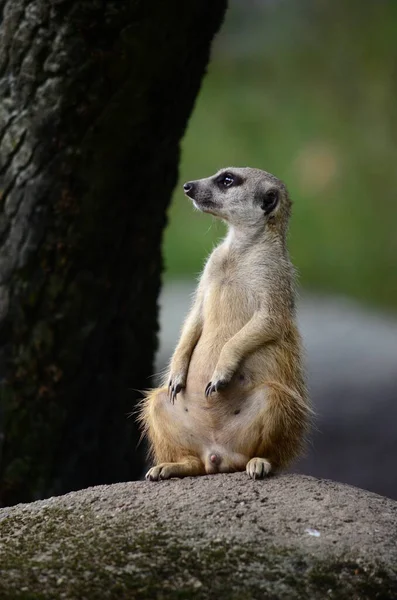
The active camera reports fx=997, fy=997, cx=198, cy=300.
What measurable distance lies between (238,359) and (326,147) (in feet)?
29.3

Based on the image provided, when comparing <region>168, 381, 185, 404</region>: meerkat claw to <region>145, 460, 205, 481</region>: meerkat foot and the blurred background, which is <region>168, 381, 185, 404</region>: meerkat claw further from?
the blurred background

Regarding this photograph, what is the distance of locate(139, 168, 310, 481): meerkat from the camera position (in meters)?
3.73

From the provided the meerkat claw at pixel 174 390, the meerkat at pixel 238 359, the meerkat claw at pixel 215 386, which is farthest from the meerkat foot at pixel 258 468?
the meerkat claw at pixel 174 390

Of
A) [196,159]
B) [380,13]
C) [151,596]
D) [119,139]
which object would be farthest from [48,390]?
[380,13]

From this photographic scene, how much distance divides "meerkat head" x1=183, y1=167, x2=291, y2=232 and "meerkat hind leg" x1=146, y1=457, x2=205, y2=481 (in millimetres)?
977

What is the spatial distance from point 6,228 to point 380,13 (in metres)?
9.05

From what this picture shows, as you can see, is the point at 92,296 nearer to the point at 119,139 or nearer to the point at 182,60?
the point at 119,139

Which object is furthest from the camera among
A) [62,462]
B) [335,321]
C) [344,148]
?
[344,148]

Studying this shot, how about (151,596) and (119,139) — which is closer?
(151,596)

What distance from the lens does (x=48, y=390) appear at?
4.79 metres

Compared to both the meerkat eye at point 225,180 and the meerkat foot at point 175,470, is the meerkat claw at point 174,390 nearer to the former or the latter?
the meerkat foot at point 175,470

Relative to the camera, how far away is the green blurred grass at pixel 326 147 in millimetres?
12172

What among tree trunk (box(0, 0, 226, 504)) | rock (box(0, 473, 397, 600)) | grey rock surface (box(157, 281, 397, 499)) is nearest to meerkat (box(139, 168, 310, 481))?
rock (box(0, 473, 397, 600))

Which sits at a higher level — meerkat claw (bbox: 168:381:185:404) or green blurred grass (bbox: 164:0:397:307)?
green blurred grass (bbox: 164:0:397:307)
